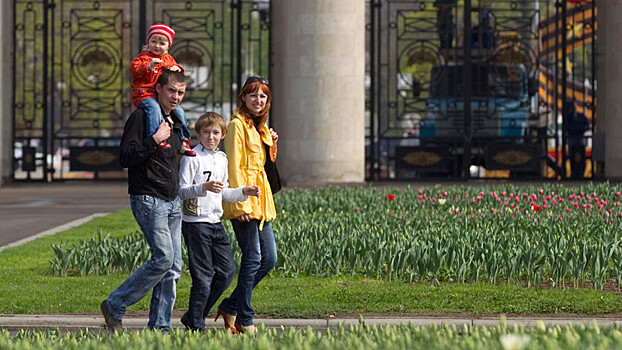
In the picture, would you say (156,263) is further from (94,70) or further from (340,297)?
(94,70)

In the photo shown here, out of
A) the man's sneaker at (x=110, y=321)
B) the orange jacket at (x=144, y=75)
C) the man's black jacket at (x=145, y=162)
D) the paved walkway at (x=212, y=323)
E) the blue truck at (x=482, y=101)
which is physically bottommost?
the paved walkway at (x=212, y=323)

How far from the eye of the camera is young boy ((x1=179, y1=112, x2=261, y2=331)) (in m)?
7.51

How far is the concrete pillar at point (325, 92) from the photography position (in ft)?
75.9

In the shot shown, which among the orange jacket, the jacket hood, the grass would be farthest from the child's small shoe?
the grass

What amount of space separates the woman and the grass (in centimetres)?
98

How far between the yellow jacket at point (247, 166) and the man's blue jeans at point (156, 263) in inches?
18.9

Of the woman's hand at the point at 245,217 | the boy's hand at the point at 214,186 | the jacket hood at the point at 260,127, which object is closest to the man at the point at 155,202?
the boy's hand at the point at 214,186

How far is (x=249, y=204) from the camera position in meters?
7.70

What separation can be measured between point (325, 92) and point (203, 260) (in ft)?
52.0

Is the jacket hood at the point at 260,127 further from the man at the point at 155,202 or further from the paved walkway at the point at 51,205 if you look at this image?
the paved walkway at the point at 51,205

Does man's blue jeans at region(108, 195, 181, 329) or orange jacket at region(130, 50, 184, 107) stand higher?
orange jacket at region(130, 50, 184, 107)

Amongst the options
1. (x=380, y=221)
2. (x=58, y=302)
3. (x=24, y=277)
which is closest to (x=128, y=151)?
(x=58, y=302)

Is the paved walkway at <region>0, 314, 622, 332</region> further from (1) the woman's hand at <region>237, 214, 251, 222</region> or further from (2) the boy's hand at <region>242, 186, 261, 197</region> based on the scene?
(2) the boy's hand at <region>242, 186, 261, 197</region>

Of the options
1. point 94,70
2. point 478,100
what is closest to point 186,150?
point 478,100
